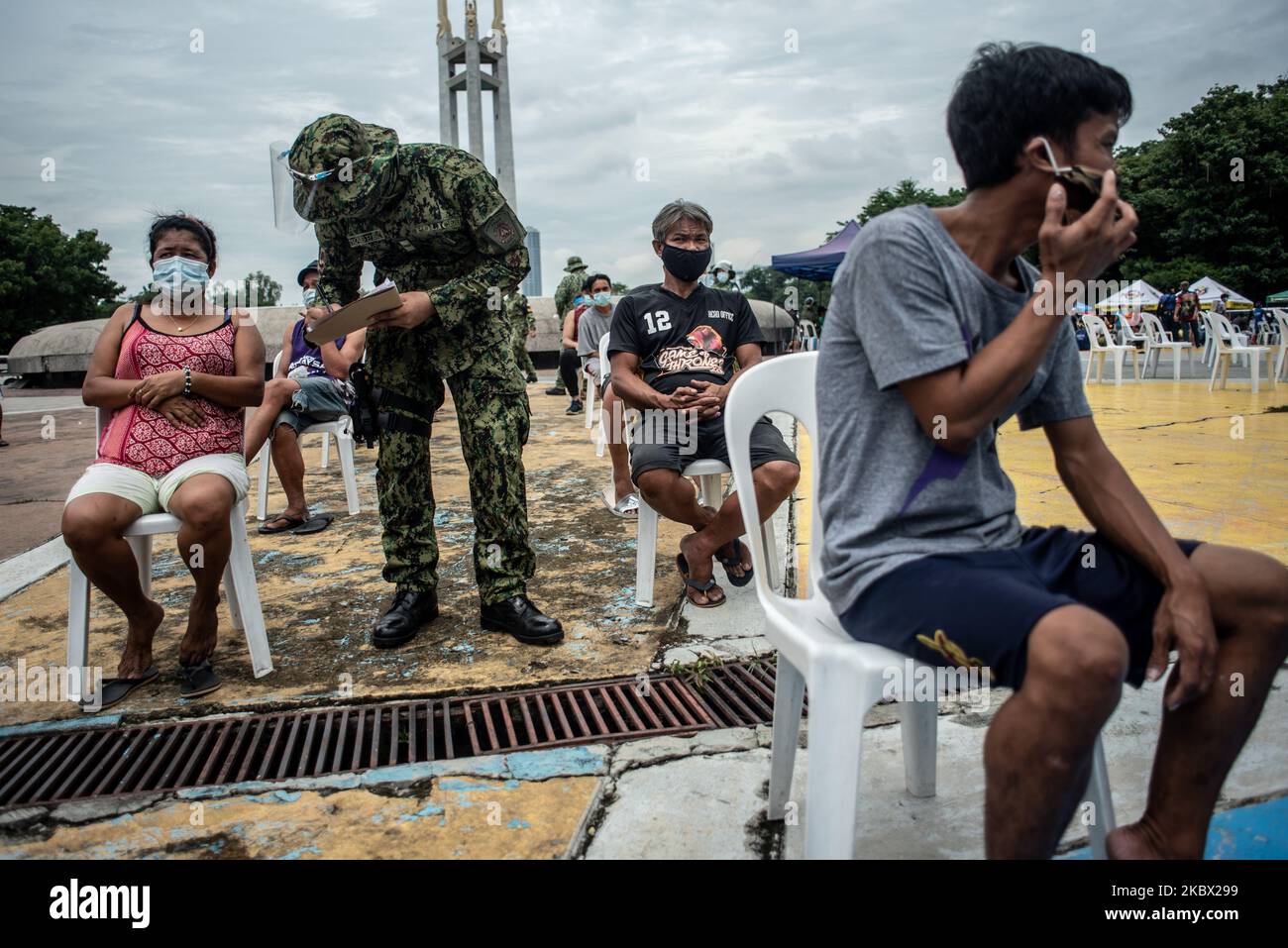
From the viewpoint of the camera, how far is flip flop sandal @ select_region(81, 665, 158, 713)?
8.78ft

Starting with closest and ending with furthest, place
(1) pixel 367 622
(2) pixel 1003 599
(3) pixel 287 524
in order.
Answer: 1. (2) pixel 1003 599
2. (1) pixel 367 622
3. (3) pixel 287 524

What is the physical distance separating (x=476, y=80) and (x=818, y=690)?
3983 centimetres

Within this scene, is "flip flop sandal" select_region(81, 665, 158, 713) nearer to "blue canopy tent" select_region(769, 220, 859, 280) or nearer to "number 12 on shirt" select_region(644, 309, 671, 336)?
"number 12 on shirt" select_region(644, 309, 671, 336)

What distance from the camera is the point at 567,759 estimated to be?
2270mm

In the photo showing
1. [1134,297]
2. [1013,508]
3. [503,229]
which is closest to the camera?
[1013,508]

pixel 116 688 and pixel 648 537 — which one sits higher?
pixel 648 537

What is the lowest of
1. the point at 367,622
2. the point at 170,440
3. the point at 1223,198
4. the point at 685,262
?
the point at 367,622

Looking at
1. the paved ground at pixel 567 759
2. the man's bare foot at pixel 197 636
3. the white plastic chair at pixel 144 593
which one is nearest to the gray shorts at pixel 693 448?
the paved ground at pixel 567 759

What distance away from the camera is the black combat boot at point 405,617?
312 cm

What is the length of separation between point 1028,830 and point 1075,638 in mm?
293

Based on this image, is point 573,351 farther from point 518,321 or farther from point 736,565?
point 736,565

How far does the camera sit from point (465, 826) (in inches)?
77.0

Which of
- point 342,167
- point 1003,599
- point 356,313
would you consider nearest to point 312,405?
point 342,167
